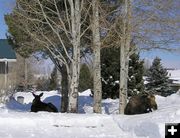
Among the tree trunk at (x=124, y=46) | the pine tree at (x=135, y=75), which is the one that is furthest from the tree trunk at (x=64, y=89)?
the pine tree at (x=135, y=75)

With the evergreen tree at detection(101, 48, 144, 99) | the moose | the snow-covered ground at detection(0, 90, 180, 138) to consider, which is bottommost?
the snow-covered ground at detection(0, 90, 180, 138)

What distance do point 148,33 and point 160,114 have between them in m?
7.06

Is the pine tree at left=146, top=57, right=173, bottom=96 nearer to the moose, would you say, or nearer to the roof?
the roof

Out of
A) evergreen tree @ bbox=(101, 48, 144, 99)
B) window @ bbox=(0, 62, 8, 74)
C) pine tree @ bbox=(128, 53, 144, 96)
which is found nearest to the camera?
evergreen tree @ bbox=(101, 48, 144, 99)

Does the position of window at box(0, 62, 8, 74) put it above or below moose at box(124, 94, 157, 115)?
above

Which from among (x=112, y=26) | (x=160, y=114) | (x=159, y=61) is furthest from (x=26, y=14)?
(x=159, y=61)

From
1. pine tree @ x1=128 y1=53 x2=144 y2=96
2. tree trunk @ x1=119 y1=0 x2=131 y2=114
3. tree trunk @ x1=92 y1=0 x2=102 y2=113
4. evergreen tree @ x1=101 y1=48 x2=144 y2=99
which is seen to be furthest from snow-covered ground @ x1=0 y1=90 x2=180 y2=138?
pine tree @ x1=128 y1=53 x2=144 y2=96

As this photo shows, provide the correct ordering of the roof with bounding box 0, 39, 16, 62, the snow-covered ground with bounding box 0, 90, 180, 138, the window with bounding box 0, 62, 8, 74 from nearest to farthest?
the snow-covered ground with bounding box 0, 90, 180, 138, the roof with bounding box 0, 39, 16, 62, the window with bounding box 0, 62, 8, 74

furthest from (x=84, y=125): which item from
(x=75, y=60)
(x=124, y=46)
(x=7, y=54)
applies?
(x=7, y=54)

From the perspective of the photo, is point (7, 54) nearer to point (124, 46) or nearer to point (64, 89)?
point (64, 89)

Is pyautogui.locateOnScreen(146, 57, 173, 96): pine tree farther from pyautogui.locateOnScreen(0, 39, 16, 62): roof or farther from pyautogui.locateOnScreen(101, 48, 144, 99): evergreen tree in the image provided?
pyautogui.locateOnScreen(0, 39, 16, 62): roof

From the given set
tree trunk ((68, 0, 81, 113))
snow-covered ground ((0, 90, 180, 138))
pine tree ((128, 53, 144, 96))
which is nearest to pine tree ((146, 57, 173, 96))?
pine tree ((128, 53, 144, 96))

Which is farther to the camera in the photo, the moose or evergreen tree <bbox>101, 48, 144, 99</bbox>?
evergreen tree <bbox>101, 48, 144, 99</bbox>

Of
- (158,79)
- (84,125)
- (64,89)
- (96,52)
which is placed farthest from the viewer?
(158,79)
